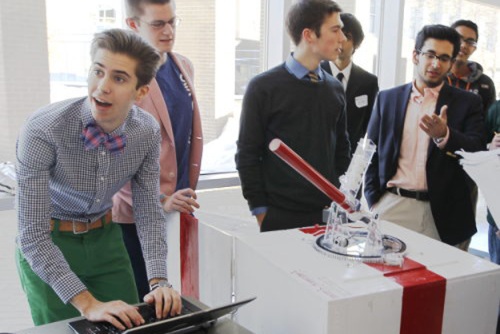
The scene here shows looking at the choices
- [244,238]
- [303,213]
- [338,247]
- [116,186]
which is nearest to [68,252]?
[116,186]

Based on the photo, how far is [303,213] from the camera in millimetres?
1806

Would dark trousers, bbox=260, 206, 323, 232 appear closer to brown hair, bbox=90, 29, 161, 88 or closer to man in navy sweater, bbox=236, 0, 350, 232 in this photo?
man in navy sweater, bbox=236, 0, 350, 232

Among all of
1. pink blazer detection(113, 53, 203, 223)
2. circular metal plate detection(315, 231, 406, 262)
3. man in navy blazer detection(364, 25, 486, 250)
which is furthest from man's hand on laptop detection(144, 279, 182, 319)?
man in navy blazer detection(364, 25, 486, 250)

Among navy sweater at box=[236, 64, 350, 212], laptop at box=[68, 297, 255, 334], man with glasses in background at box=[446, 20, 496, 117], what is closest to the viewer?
laptop at box=[68, 297, 255, 334]

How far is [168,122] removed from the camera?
165 centimetres

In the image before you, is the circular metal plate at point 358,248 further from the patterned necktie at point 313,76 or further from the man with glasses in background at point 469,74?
the man with glasses in background at point 469,74

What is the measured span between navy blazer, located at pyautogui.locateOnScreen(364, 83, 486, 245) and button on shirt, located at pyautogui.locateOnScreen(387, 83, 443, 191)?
3 centimetres

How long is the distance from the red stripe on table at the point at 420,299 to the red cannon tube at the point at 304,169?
167 mm

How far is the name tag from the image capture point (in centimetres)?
256

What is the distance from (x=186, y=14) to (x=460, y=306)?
7.97 ft

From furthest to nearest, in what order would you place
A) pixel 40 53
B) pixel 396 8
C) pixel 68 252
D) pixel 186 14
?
pixel 396 8, pixel 186 14, pixel 40 53, pixel 68 252

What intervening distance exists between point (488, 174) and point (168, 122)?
0.99 m

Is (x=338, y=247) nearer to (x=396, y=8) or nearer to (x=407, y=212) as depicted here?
(x=407, y=212)

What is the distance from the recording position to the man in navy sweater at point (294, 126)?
5.91 feet
